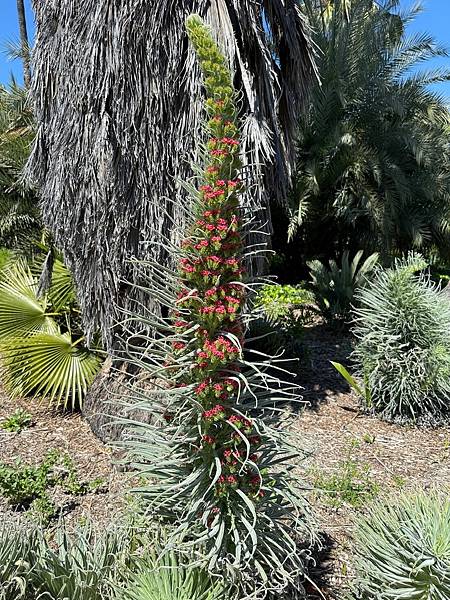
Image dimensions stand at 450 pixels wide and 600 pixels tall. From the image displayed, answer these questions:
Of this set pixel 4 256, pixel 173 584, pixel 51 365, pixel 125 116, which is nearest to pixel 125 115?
pixel 125 116

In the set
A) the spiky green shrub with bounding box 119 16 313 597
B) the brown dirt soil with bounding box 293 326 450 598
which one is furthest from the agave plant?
the spiky green shrub with bounding box 119 16 313 597

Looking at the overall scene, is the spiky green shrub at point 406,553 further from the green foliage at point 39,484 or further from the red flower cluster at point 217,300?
the green foliage at point 39,484

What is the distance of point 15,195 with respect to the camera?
27.2 ft

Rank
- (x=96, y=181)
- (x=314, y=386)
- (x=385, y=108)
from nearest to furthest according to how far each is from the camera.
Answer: (x=96, y=181) → (x=314, y=386) → (x=385, y=108)

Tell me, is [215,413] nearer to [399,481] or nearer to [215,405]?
[215,405]

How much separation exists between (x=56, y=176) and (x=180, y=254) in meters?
2.73

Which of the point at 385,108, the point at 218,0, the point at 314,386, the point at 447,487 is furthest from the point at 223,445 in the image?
the point at 385,108

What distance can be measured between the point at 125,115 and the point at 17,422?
2.71 metres

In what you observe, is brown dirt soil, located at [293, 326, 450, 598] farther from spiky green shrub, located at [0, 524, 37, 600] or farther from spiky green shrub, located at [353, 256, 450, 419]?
spiky green shrub, located at [0, 524, 37, 600]

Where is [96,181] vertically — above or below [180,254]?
above

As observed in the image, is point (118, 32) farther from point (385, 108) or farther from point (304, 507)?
point (385, 108)

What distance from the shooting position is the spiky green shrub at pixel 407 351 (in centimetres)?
508

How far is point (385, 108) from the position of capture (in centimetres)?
944

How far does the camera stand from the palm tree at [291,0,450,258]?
9.20m
